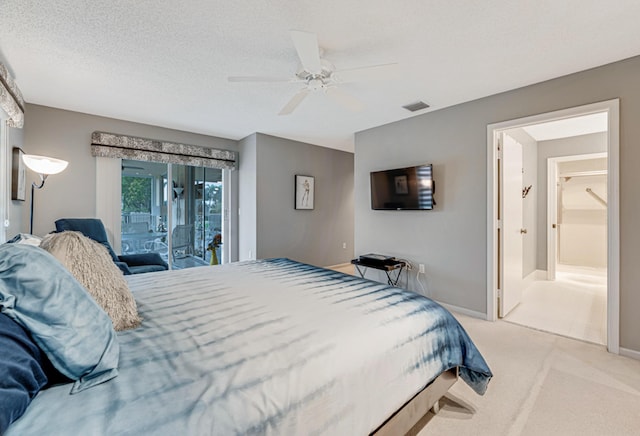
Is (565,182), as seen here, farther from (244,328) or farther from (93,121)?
(93,121)

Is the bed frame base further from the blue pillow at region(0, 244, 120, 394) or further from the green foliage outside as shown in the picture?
the green foliage outside

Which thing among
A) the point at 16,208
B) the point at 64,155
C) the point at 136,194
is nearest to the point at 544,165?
the point at 136,194

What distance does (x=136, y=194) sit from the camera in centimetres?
416

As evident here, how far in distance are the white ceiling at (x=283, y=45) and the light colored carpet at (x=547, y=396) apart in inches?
95.8

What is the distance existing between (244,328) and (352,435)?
0.61 meters

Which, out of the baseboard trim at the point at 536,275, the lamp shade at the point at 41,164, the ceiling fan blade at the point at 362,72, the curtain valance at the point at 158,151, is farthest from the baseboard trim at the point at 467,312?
the lamp shade at the point at 41,164

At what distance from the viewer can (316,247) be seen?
5.39m

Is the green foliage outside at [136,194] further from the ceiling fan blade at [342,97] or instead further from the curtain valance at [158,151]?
the ceiling fan blade at [342,97]

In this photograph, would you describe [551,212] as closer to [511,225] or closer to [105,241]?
[511,225]

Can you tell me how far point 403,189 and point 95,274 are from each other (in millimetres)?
3302

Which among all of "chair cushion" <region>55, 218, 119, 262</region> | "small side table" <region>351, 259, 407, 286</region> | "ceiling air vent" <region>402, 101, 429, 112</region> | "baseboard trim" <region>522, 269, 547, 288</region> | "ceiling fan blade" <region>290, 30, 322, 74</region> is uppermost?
"ceiling air vent" <region>402, 101, 429, 112</region>

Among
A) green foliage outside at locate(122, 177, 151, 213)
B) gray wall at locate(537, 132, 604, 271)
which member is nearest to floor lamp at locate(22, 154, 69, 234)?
green foliage outside at locate(122, 177, 151, 213)

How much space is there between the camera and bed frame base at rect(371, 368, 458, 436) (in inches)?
49.2

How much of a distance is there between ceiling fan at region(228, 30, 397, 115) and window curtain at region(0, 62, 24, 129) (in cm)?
173
